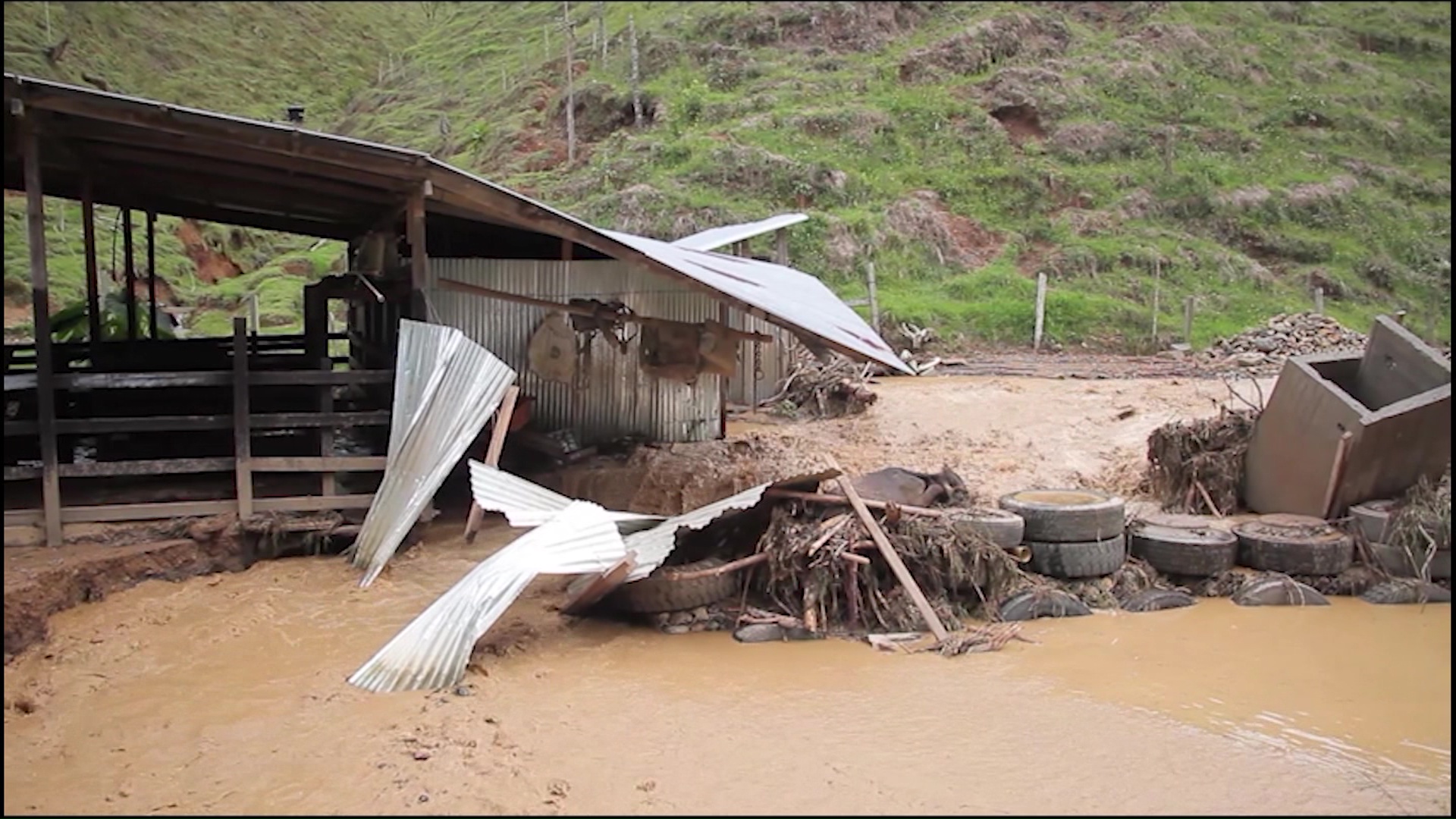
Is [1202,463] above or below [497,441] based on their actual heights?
below

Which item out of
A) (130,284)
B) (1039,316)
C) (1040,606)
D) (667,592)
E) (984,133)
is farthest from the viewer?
(984,133)

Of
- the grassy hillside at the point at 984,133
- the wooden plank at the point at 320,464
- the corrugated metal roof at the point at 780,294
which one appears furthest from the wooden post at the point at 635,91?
the wooden plank at the point at 320,464

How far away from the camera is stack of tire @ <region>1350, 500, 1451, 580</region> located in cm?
863

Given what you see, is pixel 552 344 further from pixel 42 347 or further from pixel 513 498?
pixel 42 347

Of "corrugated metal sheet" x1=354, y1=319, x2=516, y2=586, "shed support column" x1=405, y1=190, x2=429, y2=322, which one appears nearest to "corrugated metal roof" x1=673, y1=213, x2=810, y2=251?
"shed support column" x1=405, y1=190, x2=429, y2=322

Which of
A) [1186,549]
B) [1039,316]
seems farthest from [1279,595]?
[1039,316]

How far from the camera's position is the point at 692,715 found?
5.98 metres

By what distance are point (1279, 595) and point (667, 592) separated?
506 centimetres

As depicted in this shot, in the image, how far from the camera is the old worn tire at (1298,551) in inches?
342

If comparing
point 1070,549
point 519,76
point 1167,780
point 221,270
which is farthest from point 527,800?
point 519,76

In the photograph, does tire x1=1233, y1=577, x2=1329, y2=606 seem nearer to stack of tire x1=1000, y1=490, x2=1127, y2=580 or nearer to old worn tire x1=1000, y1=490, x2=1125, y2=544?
stack of tire x1=1000, y1=490, x2=1127, y2=580

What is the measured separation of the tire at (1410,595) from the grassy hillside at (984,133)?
44.6 feet

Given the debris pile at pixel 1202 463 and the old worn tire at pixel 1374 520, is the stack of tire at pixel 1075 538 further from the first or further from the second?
the old worn tire at pixel 1374 520

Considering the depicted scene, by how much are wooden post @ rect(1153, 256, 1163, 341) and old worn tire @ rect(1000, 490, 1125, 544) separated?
14.4 meters
